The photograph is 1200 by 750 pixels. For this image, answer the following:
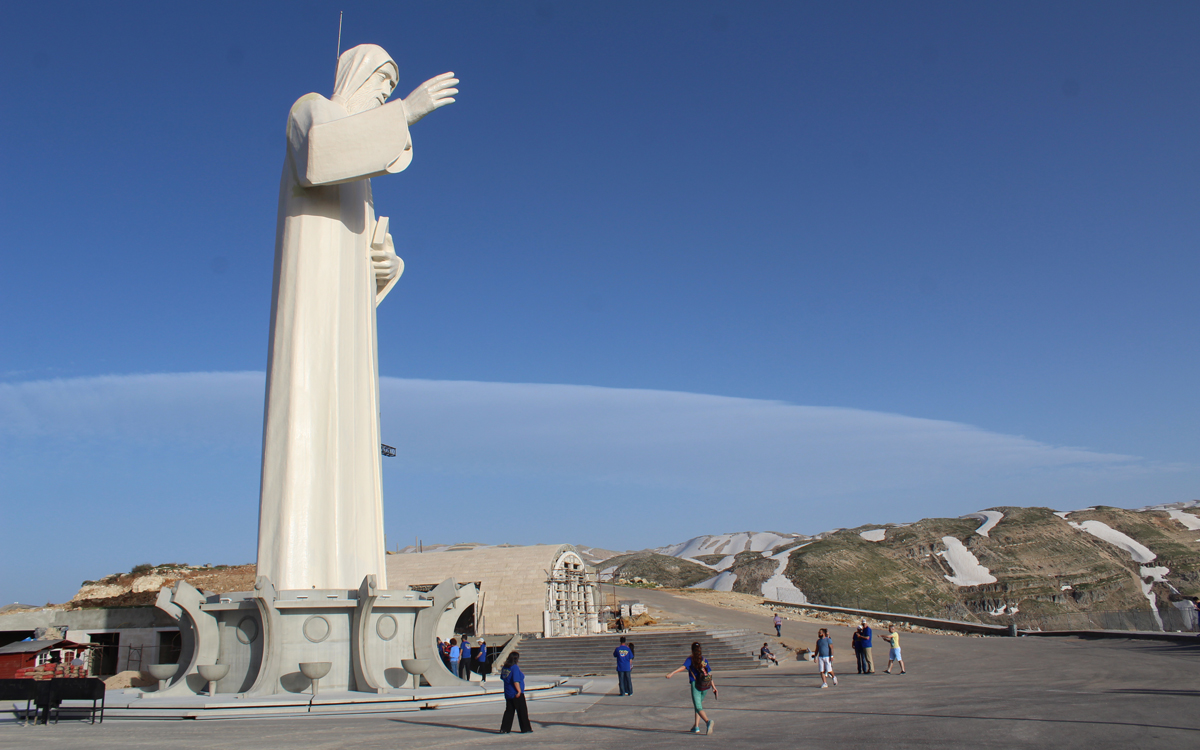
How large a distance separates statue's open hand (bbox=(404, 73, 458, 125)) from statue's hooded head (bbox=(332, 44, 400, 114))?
8.02ft

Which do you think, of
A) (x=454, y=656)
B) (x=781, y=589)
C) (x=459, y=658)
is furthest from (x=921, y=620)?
(x=454, y=656)

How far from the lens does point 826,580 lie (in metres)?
65.2

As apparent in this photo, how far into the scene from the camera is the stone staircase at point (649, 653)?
81.5ft

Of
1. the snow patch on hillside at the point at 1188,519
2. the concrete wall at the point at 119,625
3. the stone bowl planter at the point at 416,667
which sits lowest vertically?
the stone bowl planter at the point at 416,667

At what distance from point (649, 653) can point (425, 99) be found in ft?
60.9

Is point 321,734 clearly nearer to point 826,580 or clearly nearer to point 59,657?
point 59,657

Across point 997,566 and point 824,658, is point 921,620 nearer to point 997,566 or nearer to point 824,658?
point 997,566

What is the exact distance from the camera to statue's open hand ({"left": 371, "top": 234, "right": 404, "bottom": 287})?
63.8 ft

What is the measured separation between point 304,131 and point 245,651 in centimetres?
1039

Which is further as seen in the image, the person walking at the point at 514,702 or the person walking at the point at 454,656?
the person walking at the point at 454,656

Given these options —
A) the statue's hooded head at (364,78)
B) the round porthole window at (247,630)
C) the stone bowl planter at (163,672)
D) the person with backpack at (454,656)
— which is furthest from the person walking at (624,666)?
the statue's hooded head at (364,78)

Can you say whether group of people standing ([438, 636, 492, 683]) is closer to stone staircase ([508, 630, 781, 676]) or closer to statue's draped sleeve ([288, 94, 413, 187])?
stone staircase ([508, 630, 781, 676])

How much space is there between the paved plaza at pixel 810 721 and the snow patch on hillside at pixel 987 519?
57038 mm

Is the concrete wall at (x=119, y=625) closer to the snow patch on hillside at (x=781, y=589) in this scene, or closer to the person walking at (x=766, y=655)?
the person walking at (x=766, y=655)
